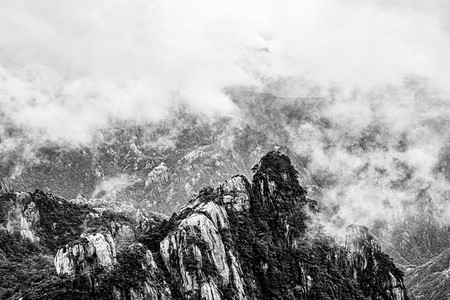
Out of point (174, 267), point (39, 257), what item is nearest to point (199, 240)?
point (174, 267)

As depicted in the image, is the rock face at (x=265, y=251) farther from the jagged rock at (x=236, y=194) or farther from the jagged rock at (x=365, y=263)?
the jagged rock at (x=365, y=263)

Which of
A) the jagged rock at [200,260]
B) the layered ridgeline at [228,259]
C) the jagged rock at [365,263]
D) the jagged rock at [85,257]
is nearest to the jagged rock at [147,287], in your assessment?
the layered ridgeline at [228,259]

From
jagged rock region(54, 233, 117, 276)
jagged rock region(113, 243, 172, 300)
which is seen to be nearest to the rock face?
jagged rock region(113, 243, 172, 300)

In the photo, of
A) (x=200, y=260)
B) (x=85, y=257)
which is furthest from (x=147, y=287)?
(x=85, y=257)

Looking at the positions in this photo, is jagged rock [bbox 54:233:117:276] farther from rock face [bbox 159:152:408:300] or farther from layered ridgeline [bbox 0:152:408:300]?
rock face [bbox 159:152:408:300]

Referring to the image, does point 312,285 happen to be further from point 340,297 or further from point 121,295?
point 121,295

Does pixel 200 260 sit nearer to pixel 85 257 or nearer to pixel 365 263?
pixel 85 257
